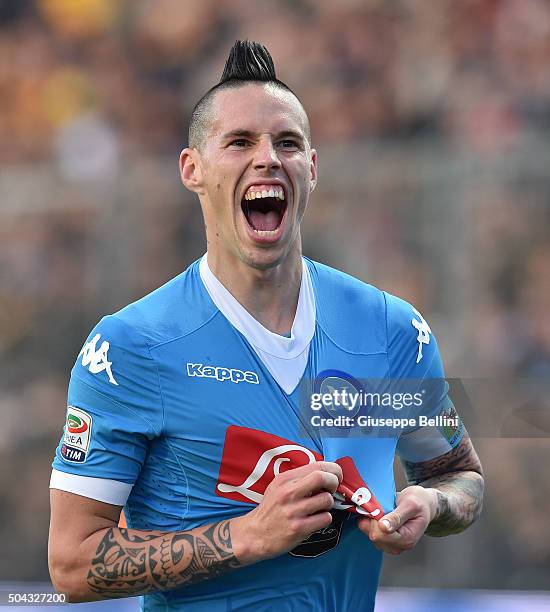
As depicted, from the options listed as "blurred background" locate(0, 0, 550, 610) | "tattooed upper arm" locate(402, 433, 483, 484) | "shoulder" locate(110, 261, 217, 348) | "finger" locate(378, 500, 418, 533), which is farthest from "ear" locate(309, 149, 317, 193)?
"blurred background" locate(0, 0, 550, 610)

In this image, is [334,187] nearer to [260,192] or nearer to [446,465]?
[446,465]

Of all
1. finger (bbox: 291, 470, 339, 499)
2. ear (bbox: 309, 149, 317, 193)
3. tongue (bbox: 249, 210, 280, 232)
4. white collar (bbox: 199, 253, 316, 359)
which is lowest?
finger (bbox: 291, 470, 339, 499)

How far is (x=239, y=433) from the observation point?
9.61ft

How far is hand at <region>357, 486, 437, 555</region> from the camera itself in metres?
2.76

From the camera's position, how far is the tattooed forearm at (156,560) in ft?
9.28

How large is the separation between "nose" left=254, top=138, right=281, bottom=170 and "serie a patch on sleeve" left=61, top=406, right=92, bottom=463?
836 mm

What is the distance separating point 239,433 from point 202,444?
3.9 inches

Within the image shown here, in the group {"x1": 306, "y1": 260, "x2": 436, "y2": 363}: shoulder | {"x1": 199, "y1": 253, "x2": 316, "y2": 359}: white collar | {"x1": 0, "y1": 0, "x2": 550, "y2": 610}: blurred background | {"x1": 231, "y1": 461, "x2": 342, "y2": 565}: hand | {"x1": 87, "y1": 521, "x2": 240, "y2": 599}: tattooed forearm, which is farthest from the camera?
{"x1": 0, "y1": 0, "x2": 550, "y2": 610}: blurred background

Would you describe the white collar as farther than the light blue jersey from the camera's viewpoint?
Yes

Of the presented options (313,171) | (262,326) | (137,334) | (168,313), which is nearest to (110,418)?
(137,334)

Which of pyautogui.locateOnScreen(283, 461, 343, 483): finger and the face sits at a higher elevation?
the face

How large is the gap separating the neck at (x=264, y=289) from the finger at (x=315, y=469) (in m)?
0.51

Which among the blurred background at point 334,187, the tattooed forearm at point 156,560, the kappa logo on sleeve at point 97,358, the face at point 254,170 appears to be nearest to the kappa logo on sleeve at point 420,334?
the face at point 254,170

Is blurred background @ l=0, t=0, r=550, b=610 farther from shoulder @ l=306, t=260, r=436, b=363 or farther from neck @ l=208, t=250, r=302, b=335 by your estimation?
neck @ l=208, t=250, r=302, b=335
